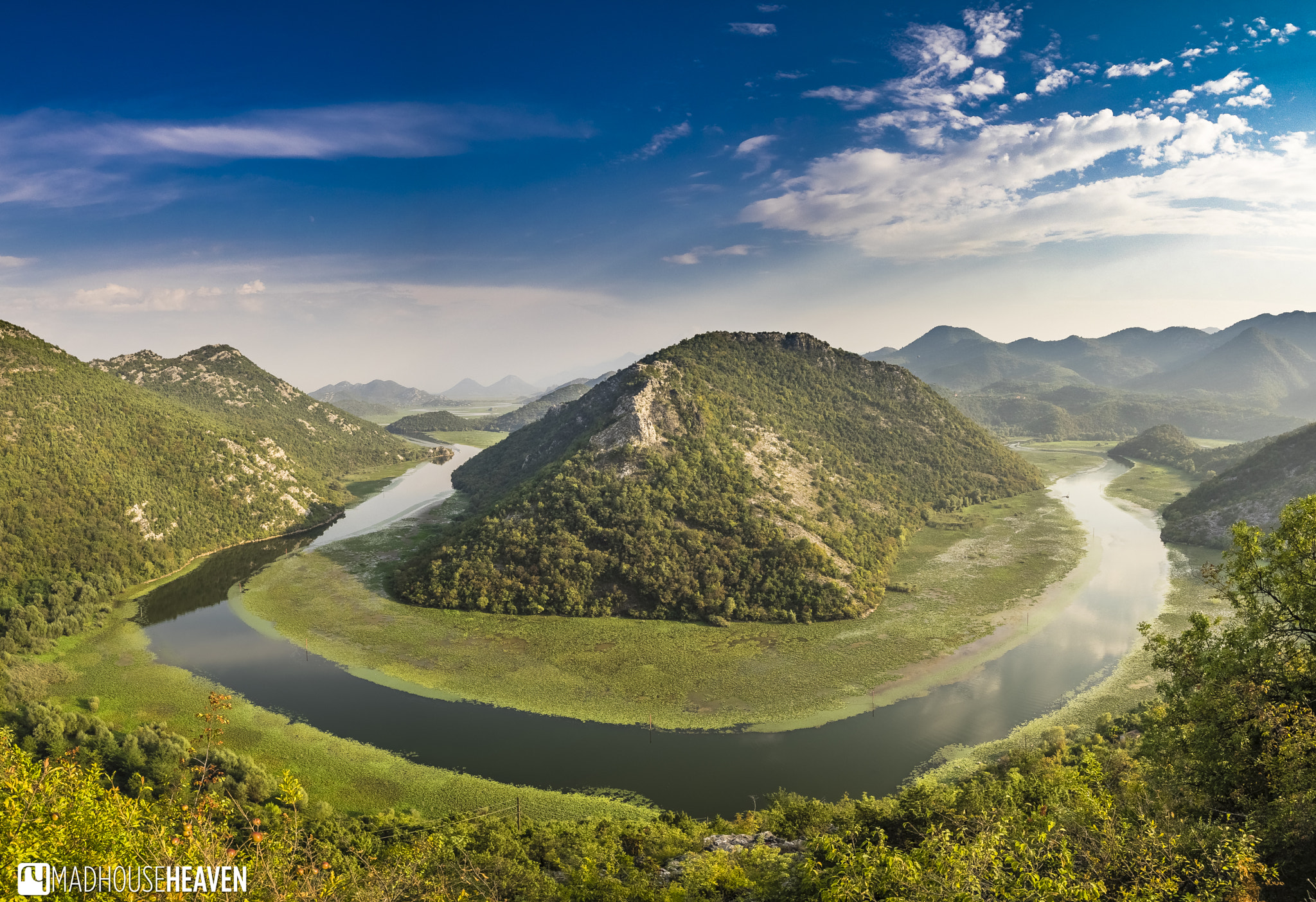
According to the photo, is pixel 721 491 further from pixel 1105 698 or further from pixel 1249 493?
pixel 1249 493

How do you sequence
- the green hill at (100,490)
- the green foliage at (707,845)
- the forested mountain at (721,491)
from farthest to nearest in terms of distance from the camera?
the green hill at (100,490) < the forested mountain at (721,491) < the green foliage at (707,845)

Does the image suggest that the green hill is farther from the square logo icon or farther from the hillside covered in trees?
the square logo icon

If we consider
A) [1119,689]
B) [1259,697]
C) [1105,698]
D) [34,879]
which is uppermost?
[34,879]

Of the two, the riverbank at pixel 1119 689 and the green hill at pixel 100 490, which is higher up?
the green hill at pixel 100 490

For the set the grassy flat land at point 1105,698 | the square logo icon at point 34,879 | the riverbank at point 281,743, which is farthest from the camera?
the grassy flat land at point 1105,698

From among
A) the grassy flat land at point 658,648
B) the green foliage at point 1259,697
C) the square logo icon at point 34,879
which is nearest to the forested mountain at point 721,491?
the grassy flat land at point 658,648

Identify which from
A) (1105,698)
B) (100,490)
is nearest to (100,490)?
(100,490)

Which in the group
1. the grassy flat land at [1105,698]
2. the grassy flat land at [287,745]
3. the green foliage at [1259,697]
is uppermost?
the green foliage at [1259,697]

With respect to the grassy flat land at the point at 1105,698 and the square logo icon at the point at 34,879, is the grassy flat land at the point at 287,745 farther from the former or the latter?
the square logo icon at the point at 34,879
